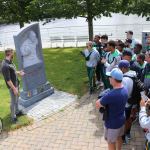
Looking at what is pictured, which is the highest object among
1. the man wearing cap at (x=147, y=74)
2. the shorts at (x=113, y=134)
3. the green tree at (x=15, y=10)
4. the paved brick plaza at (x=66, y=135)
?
the green tree at (x=15, y=10)

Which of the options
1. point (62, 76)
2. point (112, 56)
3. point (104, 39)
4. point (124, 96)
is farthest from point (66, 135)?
point (62, 76)

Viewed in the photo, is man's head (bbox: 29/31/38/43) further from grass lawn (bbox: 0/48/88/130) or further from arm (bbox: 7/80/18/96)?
grass lawn (bbox: 0/48/88/130)

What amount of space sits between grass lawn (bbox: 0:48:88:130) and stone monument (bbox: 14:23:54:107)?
31.6 inches

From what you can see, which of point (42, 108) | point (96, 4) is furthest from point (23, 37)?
point (96, 4)

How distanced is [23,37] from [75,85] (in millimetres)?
2966

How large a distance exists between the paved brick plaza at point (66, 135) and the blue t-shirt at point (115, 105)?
4.82ft

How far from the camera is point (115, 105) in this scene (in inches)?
194

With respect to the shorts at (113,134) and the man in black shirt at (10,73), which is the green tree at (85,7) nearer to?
the man in black shirt at (10,73)

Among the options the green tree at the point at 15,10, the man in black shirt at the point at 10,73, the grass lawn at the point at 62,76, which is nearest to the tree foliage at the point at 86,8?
the green tree at the point at 15,10

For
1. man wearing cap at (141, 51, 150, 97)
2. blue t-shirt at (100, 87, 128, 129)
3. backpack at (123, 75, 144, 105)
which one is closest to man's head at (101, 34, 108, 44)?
man wearing cap at (141, 51, 150, 97)

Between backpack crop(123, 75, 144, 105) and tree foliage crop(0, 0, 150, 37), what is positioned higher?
tree foliage crop(0, 0, 150, 37)

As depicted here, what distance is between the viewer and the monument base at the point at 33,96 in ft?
28.6

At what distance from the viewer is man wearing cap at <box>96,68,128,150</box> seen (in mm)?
4828

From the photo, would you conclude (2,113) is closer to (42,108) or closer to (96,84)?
(42,108)
